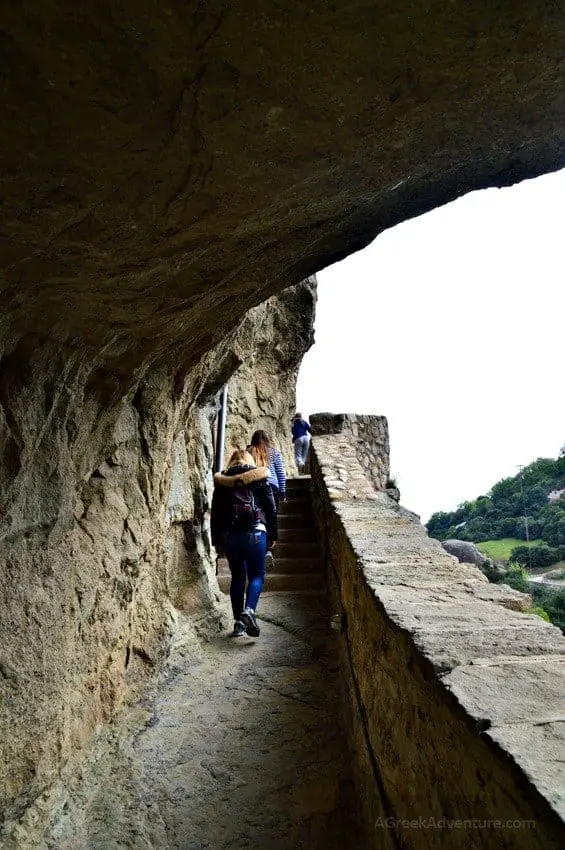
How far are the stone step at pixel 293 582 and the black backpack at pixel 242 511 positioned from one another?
4.61 ft

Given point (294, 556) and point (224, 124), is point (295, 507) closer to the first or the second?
point (294, 556)

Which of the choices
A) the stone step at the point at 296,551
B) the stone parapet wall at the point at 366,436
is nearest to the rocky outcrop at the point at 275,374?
the stone parapet wall at the point at 366,436

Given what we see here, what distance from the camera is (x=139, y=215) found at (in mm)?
1373

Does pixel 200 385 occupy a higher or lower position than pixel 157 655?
higher

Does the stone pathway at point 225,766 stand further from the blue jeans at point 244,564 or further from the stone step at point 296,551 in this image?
the stone step at point 296,551

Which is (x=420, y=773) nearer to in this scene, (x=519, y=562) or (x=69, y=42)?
(x=69, y=42)

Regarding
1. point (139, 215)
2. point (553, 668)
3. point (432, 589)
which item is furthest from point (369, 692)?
point (139, 215)

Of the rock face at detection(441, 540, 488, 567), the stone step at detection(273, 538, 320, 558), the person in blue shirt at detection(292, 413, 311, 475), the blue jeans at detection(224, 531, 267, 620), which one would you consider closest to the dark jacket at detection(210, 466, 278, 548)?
the blue jeans at detection(224, 531, 267, 620)

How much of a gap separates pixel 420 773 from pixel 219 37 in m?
1.79

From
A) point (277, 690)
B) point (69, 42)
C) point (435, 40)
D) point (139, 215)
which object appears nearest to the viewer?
point (69, 42)

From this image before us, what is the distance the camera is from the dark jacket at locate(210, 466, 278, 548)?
4180 mm

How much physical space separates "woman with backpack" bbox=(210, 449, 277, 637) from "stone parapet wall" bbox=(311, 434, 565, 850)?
1244mm

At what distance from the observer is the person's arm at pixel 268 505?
4297mm

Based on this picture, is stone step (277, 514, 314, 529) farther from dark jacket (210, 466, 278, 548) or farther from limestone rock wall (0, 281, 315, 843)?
dark jacket (210, 466, 278, 548)
